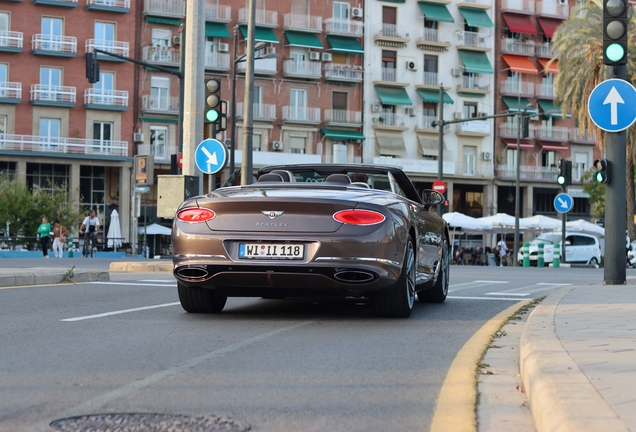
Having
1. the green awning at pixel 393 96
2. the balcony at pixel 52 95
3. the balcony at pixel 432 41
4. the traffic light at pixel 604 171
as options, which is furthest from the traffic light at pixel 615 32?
the balcony at pixel 432 41

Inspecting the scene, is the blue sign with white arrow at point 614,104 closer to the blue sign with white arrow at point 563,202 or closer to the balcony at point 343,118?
the blue sign with white arrow at point 563,202

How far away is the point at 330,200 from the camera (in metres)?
8.25

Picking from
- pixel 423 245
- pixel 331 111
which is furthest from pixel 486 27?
pixel 423 245

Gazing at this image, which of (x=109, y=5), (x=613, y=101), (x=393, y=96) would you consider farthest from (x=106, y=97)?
(x=613, y=101)

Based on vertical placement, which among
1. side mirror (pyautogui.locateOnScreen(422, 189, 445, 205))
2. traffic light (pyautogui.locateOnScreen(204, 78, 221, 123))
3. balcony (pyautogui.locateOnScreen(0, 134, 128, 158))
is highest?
balcony (pyautogui.locateOnScreen(0, 134, 128, 158))

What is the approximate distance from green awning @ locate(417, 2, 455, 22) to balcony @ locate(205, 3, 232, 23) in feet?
42.6

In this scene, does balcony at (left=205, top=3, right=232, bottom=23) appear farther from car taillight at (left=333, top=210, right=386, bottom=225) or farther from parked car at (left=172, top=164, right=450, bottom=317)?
car taillight at (left=333, top=210, right=386, bottom=225)

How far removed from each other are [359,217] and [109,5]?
50507 mm

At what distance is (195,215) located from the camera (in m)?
8.52

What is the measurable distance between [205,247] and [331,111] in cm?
5482

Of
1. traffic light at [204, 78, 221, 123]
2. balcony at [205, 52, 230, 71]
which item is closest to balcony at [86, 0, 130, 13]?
balcony at [205, 52, 230, 71]

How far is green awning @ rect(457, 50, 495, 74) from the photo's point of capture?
217 ft

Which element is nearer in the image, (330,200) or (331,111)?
(330,200)

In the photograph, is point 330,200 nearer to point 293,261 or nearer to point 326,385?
point 293,261
